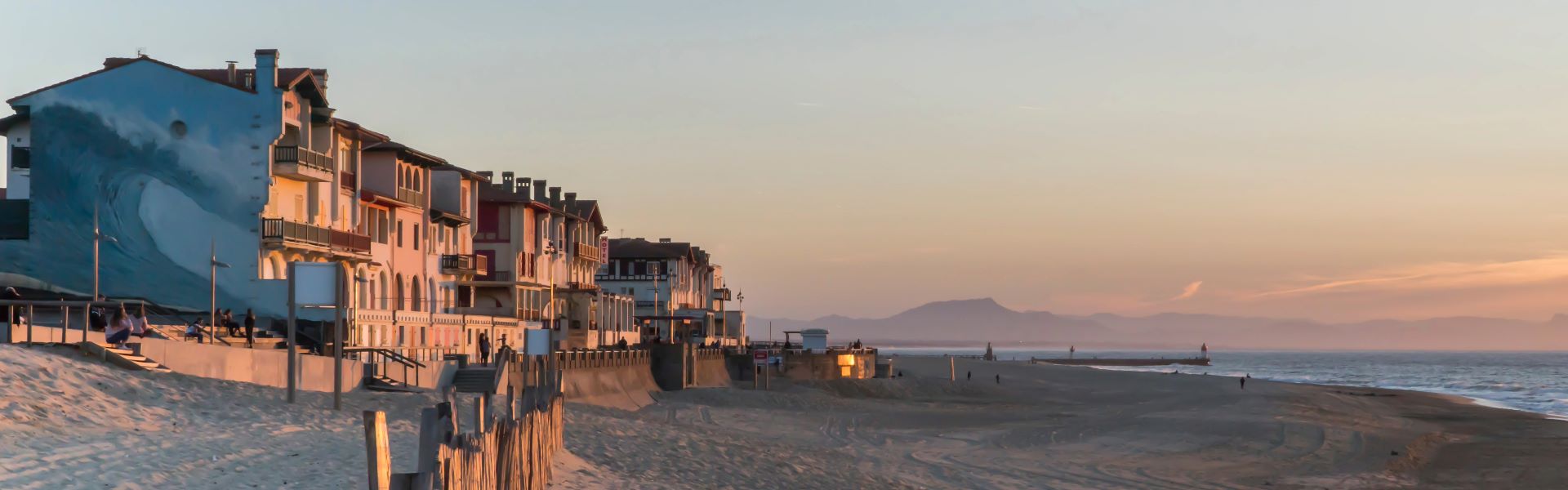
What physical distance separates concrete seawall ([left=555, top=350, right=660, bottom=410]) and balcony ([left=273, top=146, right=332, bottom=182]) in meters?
Answer: 10.4

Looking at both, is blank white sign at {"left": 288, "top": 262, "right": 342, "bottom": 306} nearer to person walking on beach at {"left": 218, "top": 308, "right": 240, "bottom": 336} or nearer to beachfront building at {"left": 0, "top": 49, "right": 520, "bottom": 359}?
person walking on beach at {"left": 218, "top": 308, "right": 240, "bottom": 336}

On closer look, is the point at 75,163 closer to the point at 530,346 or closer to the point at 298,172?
the point at 298,172

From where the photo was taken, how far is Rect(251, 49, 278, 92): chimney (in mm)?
51500

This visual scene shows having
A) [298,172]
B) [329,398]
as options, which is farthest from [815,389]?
[329,398]

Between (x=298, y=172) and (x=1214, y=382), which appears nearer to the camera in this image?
(x=298, y=172)

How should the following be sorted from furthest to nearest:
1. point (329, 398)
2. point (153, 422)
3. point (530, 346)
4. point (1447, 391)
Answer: point (1447, 391), point (530, 346), point (329, 398), point (153, 422)

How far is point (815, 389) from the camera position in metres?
82.9

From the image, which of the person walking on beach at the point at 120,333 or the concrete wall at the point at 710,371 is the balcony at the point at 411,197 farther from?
the person walking on beach at the point at 120,333

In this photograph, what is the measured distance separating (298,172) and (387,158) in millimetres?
11240

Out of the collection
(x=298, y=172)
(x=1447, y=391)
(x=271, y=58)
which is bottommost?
(x=1447, y=391)

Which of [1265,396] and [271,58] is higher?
[271,58]

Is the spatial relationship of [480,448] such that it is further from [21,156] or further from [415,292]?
[415,292]

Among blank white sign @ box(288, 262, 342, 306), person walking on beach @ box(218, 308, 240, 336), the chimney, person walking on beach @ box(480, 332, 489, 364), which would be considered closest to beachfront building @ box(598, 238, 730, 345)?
person walking on beach @ box(480, 332, 489, 364)

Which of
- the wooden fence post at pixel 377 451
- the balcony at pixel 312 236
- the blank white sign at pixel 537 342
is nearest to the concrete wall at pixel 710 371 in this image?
the balcony at pixel 312 236
